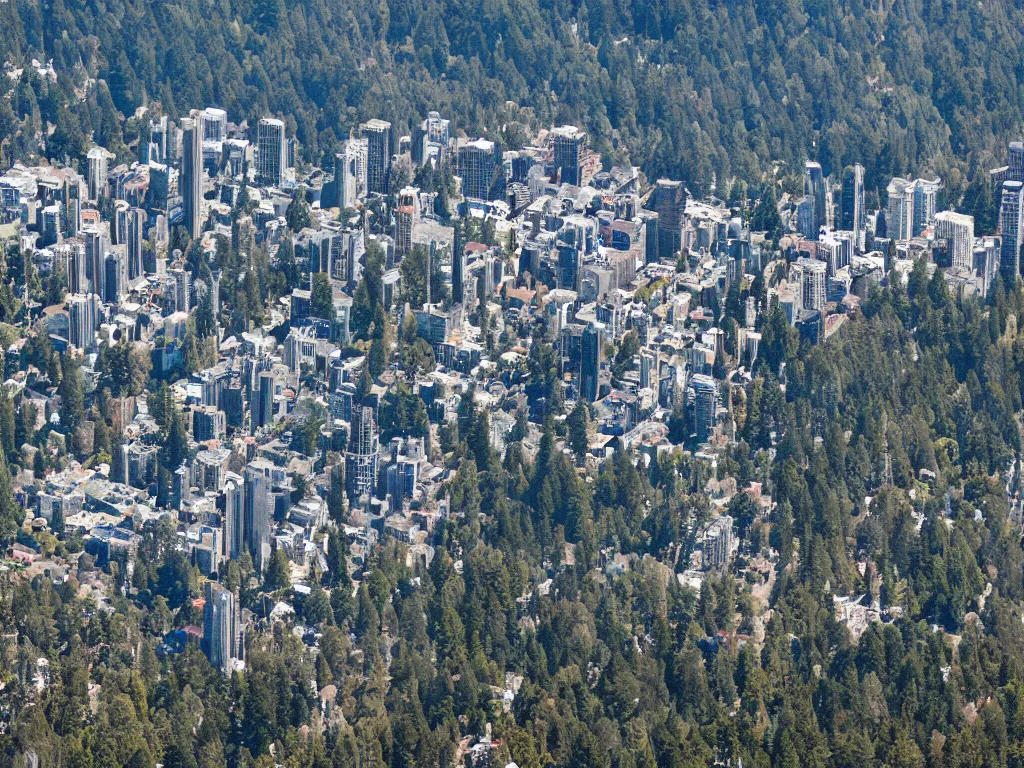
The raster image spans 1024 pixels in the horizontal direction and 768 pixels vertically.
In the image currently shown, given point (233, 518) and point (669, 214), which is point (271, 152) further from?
point (233, 518)

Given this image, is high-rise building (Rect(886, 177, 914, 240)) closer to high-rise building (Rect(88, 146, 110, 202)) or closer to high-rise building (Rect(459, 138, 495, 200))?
high-rise building (Rect(459, 138, 495, 200))

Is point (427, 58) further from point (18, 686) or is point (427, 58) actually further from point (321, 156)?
point (18, 686)

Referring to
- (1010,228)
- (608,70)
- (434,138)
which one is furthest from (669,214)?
(608,70)

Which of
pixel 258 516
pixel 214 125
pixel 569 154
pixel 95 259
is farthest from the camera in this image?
pixel 214 125

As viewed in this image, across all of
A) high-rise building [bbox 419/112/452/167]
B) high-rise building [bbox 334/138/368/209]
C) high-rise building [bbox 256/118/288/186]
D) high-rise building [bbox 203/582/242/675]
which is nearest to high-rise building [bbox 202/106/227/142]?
high-rise building [bbox 256/118/288/186]

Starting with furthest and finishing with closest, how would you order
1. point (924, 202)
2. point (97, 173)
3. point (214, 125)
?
point (214, 125), point (97, 173), point (924, 202)
